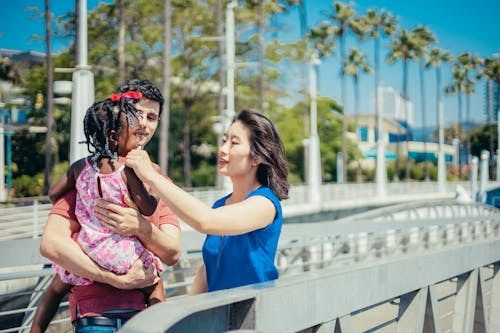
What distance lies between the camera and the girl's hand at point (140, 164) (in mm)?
2438

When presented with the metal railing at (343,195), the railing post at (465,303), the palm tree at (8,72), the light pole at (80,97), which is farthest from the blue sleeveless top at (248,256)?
the palm tree at (8,72)

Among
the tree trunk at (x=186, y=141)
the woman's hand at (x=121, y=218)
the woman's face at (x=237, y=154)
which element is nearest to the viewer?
the woman's hand at (x=121, y=218)

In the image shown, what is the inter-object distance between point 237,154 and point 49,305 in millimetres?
880

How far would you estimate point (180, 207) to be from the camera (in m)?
2.42

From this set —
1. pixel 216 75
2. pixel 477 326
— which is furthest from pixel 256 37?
pixel 477 326

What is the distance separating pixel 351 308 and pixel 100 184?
0.94m

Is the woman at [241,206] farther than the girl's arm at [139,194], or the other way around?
the girl's arm at [139,194]

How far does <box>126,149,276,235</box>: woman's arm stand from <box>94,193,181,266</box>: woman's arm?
0.15 metres

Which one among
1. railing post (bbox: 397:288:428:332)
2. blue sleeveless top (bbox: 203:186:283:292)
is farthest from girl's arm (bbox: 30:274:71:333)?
railing post (bbox: 397:288:428:332)

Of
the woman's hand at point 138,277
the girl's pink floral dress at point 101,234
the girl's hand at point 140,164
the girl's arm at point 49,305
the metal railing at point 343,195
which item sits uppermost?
the girl's hand at point 140,164

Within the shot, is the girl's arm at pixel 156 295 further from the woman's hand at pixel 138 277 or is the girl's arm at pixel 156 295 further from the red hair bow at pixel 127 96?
the red hair bow at pixel 127 96

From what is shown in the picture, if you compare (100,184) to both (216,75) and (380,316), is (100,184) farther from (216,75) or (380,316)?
(216,75)

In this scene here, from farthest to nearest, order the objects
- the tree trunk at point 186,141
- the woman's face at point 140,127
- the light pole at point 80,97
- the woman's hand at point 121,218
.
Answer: the tree trunk at point 186,141 < the light pole at point 80,97 < the woman's face at point 140,127 < the woman's hand at point 121,218

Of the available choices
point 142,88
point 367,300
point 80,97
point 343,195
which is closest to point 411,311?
point 367,300
